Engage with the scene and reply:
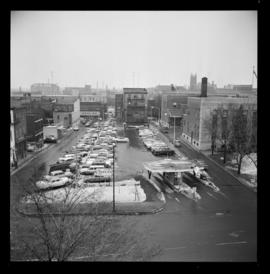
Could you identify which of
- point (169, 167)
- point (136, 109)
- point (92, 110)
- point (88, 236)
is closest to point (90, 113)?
point (92, 110)

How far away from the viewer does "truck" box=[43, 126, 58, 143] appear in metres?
9.07

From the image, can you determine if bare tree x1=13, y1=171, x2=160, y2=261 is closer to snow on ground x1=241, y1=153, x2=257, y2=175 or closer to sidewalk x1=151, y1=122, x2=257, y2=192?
sidewalk x1=151, y1=122, x2=257, y2=192

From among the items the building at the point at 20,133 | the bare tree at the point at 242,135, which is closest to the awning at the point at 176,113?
the bare tree at the point at 242,135

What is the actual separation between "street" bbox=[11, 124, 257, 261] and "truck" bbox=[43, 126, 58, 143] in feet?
10.0

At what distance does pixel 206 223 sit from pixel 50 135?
6933 mm

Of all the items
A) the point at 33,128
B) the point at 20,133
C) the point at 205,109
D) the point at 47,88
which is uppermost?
the point at 47,88

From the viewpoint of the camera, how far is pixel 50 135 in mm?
9211

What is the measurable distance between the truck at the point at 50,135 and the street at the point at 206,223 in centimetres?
305

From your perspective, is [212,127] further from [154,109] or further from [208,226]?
[154,109]
